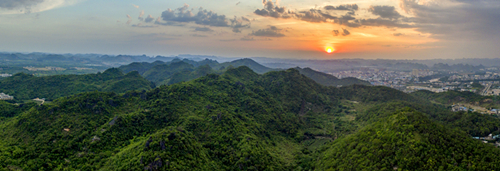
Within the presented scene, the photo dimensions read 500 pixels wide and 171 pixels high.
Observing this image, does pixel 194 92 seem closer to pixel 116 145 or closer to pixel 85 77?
pixel 116 145

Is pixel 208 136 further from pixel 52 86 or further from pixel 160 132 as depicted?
pixel 52 86

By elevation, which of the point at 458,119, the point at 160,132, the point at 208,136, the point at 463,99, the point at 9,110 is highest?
the point at 463,99

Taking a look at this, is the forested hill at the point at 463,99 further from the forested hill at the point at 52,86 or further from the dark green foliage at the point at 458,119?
the forested hill at the point at 52,86

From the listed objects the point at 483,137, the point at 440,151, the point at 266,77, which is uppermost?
the point at 266,77

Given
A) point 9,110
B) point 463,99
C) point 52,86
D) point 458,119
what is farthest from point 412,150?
point 52,86

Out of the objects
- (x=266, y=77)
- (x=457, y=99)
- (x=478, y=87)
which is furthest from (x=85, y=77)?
(x=478, y=87)

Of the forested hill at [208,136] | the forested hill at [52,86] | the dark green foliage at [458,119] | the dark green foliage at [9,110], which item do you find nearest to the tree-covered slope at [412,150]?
the forested hill at [208,136]
